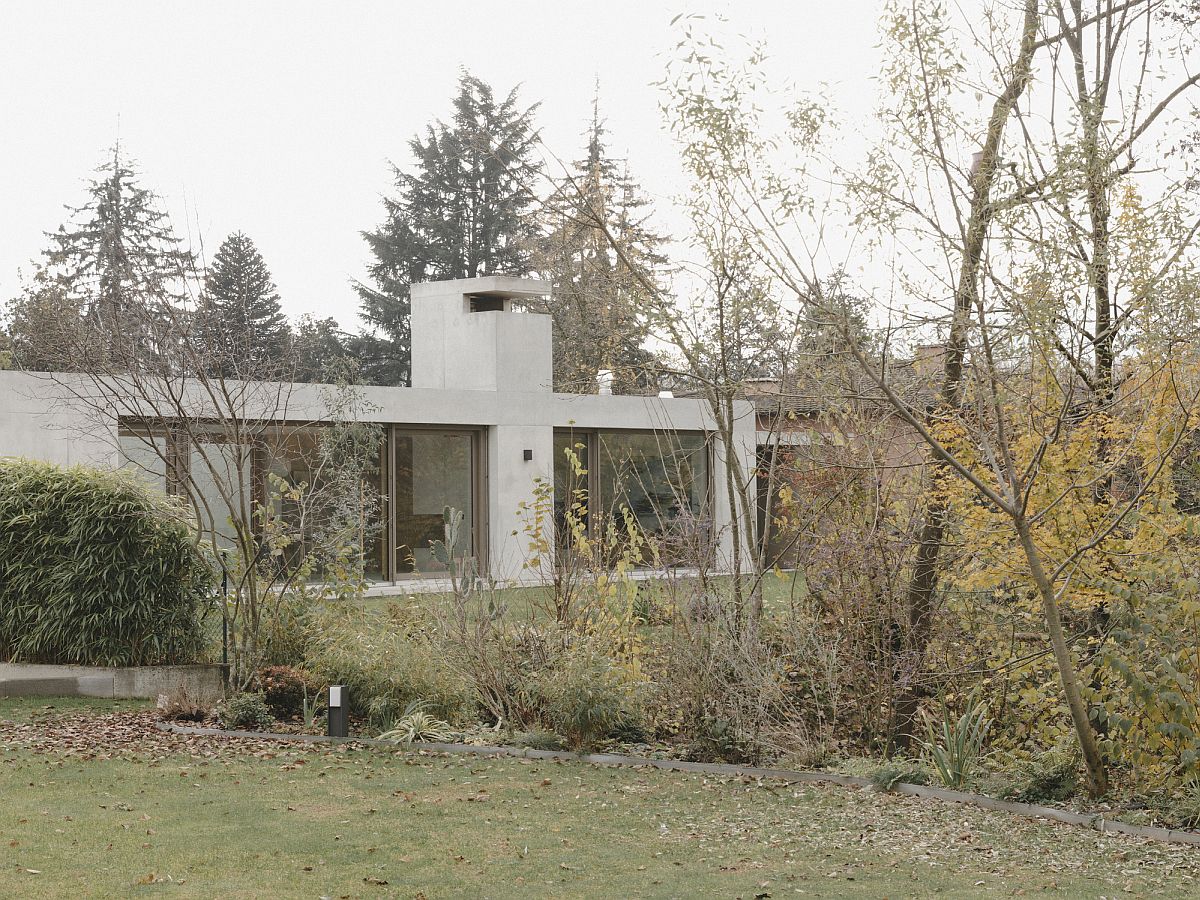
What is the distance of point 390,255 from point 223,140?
32.9 ft

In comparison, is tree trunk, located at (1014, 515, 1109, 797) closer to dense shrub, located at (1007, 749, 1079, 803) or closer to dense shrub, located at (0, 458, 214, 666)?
dense shrub, located at (1007, 749, 1079, 803)

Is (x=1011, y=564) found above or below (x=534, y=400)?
below

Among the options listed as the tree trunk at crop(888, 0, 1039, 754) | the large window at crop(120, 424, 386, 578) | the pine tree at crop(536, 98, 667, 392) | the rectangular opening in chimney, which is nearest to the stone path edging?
the tree trunk at crop(888, 0, 1039, 754)

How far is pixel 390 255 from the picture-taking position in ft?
133

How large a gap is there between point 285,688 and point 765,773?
→ 3848mm

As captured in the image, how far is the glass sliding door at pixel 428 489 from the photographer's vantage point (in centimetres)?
1788

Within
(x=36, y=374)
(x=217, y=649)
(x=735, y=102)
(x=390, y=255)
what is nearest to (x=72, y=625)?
(x=217, y=649)

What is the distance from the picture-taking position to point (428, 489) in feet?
59.8

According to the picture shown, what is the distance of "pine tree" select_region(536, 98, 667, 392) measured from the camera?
7973 millimetres

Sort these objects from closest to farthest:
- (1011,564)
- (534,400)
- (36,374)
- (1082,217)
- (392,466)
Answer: (1082,217), (1011,564), (36,374), (392,466), (534,400)

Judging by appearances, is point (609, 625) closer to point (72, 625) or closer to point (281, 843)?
point (281, 843)

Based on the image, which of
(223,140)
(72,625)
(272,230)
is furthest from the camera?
(272,230)

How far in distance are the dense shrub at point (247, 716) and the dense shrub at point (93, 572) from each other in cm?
207

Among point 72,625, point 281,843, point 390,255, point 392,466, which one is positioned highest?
point 390,255
